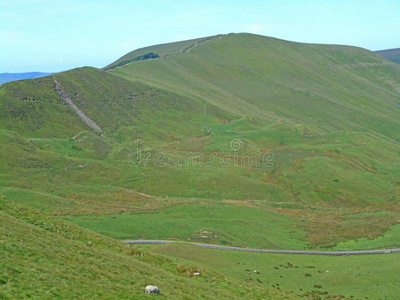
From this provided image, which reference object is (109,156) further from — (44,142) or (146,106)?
(146,106)

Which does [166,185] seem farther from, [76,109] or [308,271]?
[76,109]

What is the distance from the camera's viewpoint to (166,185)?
4218 inches

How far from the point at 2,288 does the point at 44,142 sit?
328ft

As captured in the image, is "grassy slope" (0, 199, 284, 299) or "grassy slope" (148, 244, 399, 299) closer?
"grassy slope" (0, 199, 284, 299)

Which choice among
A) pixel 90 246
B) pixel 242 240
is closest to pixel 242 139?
pixel 242 240

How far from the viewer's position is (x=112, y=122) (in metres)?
154

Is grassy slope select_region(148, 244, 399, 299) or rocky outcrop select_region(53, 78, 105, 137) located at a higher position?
rocky outcrop select_region(53, 78, 105, 137)

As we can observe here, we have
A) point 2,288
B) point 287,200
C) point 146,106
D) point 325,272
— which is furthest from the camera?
point 146,106

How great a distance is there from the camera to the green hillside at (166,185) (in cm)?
4044

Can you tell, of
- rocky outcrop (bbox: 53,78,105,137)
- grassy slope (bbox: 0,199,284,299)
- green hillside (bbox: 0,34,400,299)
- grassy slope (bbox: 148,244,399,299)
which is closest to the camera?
grassy slope (bbox: 0,199,284,299)

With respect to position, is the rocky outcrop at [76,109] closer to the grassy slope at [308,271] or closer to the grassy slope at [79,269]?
the grassy slope at [308,271]

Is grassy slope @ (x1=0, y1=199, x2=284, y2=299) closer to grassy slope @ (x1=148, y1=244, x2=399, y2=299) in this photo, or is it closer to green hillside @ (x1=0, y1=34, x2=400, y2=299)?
green hillside @ (x1=0, y1=34, x2=400, y2=299)

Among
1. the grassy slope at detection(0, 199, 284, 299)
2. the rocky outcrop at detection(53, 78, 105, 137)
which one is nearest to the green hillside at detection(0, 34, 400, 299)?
the grassy slope at detection(0, 199, 284, 299)

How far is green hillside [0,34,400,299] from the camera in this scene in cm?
4044
